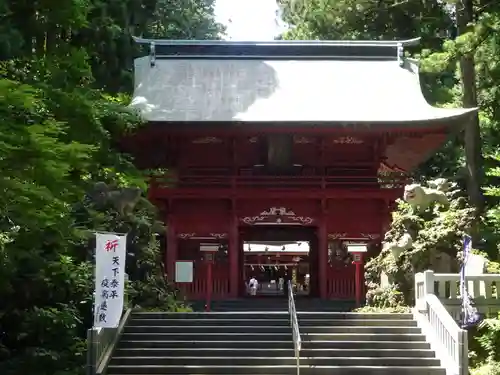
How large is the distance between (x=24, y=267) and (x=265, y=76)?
13.7 metres

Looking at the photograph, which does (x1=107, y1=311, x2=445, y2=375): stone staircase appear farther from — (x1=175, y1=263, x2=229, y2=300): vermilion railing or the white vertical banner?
(x1=175, y1=263, x2=229, y2=300): vermilion railing

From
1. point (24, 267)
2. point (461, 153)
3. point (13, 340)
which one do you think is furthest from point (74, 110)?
point (461, 153)

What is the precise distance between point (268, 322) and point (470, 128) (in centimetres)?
953

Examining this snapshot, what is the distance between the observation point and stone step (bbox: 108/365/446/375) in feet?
39.6

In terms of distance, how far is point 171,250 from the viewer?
65.4 feet

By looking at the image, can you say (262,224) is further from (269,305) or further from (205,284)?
(269,305)

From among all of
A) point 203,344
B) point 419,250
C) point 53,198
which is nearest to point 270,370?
point 203,344

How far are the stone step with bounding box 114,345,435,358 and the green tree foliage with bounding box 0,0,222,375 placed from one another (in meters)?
1.13

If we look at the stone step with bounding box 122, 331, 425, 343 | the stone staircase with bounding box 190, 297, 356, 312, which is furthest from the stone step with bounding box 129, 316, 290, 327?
the stone staircase with bounding box 190, 297, 356, 312

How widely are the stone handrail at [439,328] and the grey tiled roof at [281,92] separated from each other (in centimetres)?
649

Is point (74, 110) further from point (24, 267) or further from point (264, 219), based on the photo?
point (264, 219)

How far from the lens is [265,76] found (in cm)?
2352

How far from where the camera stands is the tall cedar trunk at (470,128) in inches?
803

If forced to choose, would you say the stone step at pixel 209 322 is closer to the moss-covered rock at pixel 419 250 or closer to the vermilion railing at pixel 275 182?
the moss-covered rock at pixel 419 250
